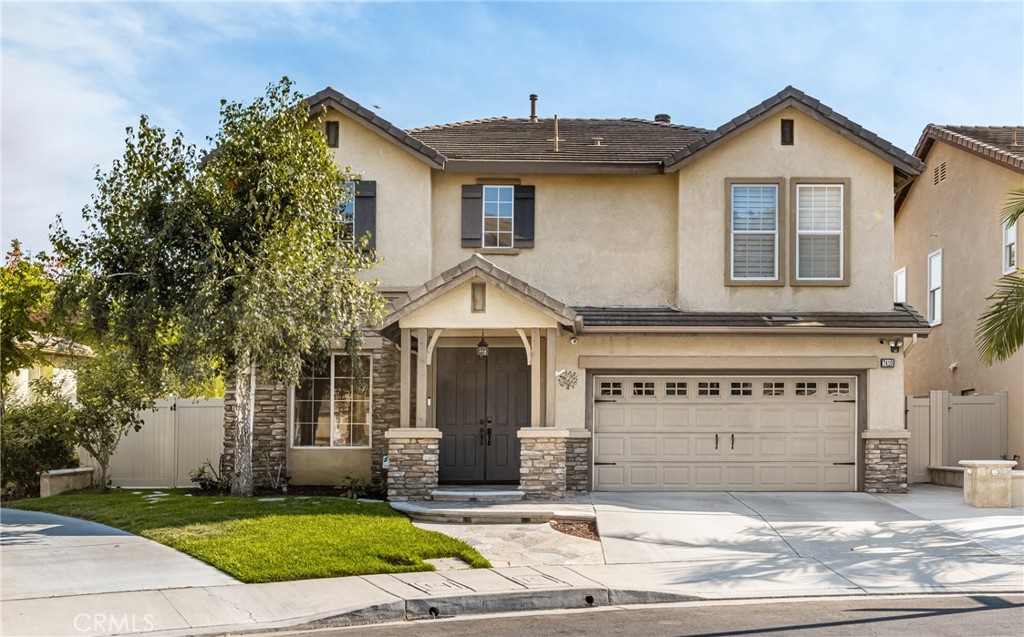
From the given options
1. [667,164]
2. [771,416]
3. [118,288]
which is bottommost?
[771,416]

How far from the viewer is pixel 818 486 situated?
742 inches

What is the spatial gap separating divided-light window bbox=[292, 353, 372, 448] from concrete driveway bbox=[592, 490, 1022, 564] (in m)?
4.73

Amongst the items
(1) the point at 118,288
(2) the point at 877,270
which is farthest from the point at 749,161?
(1) the point at 118,288

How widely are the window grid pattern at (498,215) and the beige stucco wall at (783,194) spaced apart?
3.20 metres

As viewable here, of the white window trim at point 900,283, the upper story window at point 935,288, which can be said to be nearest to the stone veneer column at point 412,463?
the upper story window at point 935,288

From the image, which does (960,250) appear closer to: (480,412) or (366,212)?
(480,412)

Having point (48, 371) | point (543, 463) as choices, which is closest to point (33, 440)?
point (48, 371)

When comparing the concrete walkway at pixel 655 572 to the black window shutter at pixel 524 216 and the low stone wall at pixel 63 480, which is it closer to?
the low stone wall at pixel 63 480

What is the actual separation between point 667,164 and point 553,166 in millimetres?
2081

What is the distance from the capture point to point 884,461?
1866 centimetres

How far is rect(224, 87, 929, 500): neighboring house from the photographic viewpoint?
Answer: 18703mm

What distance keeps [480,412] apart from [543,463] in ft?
8.52

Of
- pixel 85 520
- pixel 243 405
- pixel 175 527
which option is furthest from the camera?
pixel 243 405

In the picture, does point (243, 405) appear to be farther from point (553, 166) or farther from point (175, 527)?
point (553, 166)
